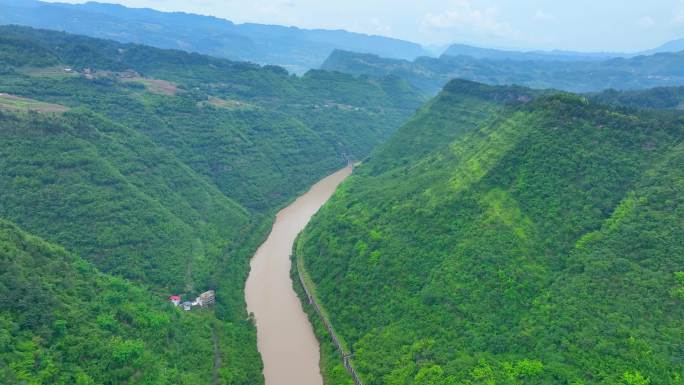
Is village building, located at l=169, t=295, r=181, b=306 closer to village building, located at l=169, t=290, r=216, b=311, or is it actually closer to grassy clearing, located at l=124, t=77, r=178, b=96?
village building, located at l=169, t=290, r=216, b=311

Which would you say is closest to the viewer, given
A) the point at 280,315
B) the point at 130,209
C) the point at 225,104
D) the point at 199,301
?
the point at 199,301

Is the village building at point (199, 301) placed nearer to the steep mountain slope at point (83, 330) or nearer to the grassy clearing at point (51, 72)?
the steep mountain slope at point (83, 330)

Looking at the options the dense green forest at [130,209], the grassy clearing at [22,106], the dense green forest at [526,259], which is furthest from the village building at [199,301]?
the grassy clearing at [22,106]

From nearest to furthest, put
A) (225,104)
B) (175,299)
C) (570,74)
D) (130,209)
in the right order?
(175,299) < (130,209) < (225,104) < (570,74)

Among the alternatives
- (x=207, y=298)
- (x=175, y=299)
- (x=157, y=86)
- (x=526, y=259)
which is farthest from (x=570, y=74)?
(x=175, y=299)

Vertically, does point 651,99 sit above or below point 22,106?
above

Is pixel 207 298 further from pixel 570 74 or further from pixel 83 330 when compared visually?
pixel 570 74
